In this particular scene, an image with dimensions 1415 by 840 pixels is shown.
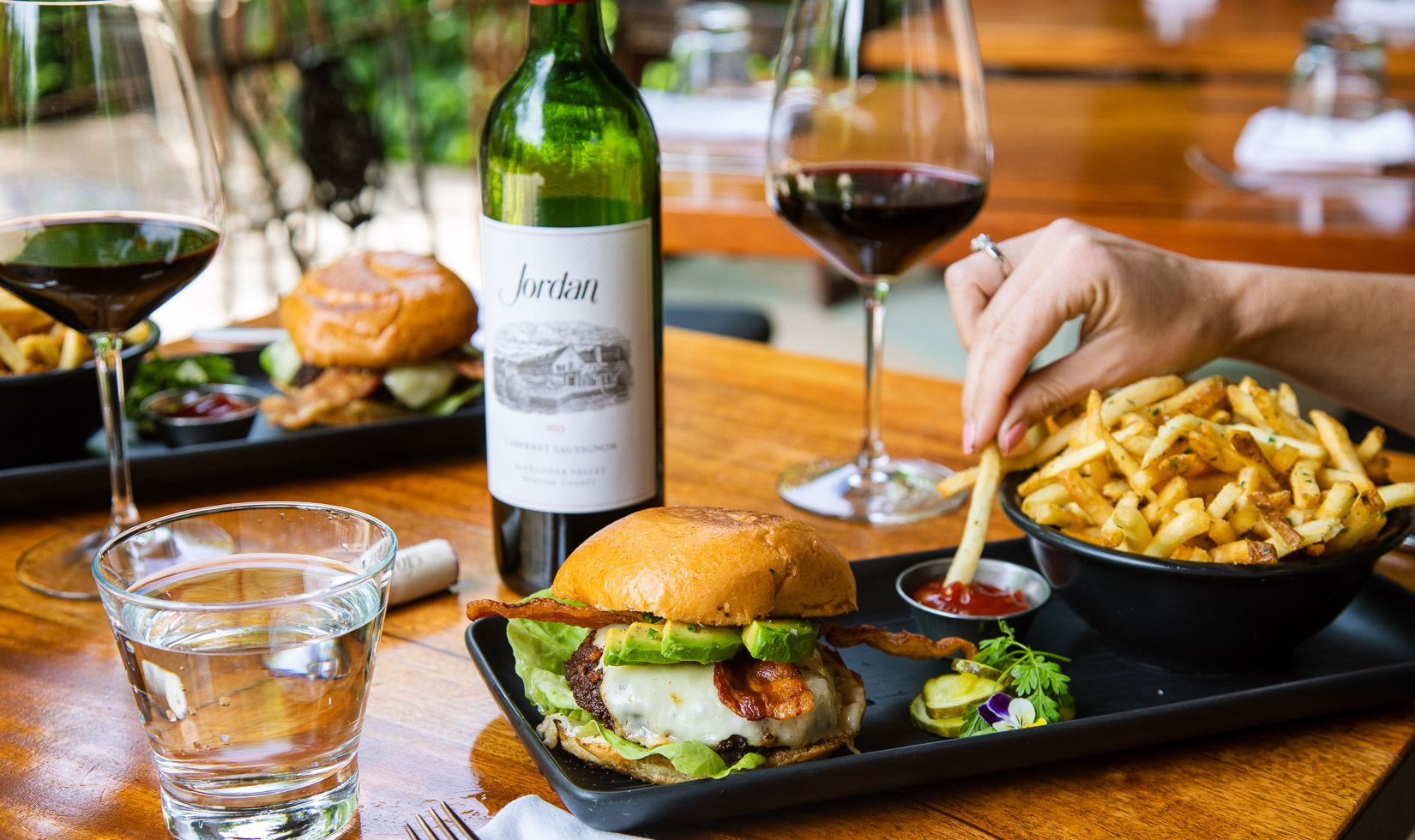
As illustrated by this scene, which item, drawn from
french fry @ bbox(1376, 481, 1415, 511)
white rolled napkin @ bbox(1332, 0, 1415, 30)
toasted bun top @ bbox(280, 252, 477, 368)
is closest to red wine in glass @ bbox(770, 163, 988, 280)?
toasted bun top @ bbox(280, 252, 477, 368)

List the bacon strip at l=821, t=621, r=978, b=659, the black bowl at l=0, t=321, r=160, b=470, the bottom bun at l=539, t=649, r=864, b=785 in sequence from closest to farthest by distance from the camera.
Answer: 1. the bottom bun at l=539, t=649, r=864, b=785
2. the bacon strip at l=821, t=621, r=978, b=659
3. the black bowl at l=0, t=321, r=160, b=470

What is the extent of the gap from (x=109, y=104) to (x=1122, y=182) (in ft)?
7.09

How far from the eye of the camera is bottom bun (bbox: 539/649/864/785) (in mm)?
902

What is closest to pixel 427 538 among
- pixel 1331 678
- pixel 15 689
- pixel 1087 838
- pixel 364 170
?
pixel 15 689

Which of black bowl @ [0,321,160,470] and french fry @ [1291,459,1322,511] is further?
black bowl @ [0,321,160,470]

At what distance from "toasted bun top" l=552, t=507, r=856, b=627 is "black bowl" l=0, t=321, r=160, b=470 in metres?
0.80

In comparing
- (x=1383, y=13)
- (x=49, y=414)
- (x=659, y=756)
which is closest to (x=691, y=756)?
(x=659, y=756)

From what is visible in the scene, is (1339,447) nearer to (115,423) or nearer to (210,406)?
(115,423)

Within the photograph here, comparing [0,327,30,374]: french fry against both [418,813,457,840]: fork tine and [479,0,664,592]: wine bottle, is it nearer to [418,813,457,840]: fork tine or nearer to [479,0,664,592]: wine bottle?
[479,0,664,592]: wine bottle

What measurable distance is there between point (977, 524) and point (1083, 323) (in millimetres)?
289

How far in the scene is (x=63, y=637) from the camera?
1195 mm

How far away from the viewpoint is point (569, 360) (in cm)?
114

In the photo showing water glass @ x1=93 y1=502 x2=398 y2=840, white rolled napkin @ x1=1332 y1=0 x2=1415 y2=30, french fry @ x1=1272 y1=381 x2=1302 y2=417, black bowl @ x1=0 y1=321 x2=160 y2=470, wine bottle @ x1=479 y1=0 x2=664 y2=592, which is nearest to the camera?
water glass @ x1=93 y1=502 x2=398 y2=840

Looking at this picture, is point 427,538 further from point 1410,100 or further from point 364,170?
point 1410,100
